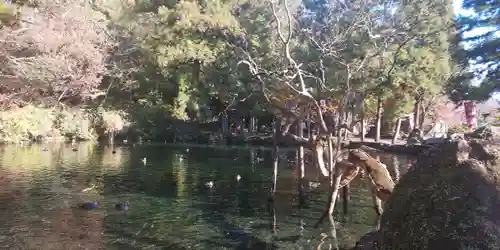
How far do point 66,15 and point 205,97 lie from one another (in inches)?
699

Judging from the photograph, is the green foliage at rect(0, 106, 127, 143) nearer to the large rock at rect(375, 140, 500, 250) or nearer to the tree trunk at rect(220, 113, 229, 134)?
the tree trunk at rect(220, 113, 229, 134)

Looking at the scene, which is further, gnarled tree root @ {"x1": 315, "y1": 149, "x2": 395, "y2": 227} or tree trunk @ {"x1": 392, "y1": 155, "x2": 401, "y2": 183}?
tree trunk @ {"x1": 392, "y1": 155, "x2": 401, "y2": 183}

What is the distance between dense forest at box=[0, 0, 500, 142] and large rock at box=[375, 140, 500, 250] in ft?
23.0

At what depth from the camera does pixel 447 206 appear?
18.4 feet

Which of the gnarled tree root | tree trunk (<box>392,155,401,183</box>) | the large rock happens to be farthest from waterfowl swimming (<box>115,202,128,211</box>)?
tree trunk (<box>392,155,401,183</box>)

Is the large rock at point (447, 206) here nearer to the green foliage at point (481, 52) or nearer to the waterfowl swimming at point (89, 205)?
the waterfowl swimming at point (89, 205)

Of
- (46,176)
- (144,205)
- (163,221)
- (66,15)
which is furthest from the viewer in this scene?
(66,15)

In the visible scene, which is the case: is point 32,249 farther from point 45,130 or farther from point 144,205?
point 45,130

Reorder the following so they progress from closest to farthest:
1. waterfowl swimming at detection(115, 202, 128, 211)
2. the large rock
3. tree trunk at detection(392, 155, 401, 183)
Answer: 1. the large rock
2. waterfowl swimming at detection(115, 202, 128, 211)
3. tree trunk at detection(392, 155, 401, 183)

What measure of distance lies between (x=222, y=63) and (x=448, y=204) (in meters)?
37.4

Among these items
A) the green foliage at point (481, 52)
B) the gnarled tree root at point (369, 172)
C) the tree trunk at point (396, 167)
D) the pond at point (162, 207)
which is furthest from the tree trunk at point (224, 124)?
the gnarled tree root at point (369, 172)

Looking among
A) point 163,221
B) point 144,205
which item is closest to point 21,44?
point 144,205

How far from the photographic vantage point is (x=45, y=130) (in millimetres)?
37375

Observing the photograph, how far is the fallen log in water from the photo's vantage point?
5.30 meters
